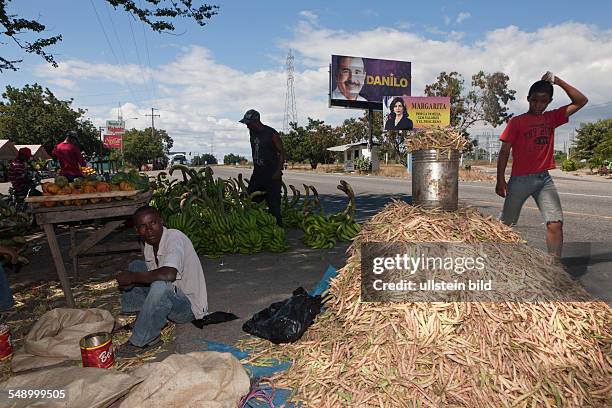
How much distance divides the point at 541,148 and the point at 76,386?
4.70 meters

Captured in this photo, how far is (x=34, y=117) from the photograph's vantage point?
1932 inches

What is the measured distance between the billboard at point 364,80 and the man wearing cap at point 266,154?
1254 inches

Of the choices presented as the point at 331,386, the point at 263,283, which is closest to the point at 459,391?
the point at 331,386

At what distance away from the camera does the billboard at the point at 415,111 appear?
34.8 meters

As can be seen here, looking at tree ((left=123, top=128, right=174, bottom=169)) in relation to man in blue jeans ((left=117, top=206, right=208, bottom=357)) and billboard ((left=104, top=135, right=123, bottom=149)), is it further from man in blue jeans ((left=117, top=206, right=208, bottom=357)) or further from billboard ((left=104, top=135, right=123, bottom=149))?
man in blue jeans ((left=117, top=206, right=208, bottom=357))

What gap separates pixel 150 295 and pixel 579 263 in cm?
549

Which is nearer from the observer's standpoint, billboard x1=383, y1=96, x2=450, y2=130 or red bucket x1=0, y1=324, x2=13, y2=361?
red bucket x1=0, y1=324, x2=13, y2=361

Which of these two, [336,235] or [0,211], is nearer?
[336,235]

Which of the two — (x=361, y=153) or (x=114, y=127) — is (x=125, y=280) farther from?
(x=114, y=127)

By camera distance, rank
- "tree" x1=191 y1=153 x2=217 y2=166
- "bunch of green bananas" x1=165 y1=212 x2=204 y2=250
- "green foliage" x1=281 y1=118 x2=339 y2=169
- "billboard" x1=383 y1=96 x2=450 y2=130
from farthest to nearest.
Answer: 1. "tree" x1=191 y1=153 x2=217 y2=166
2. "green foliage" x1=281 y1=118 x2=339 y2=169
3. "billboard" x1=383 y1=96 x2=450 y2=130
4. "bunch of green bananas" x1=165 y1=212 x2=204 y2=250

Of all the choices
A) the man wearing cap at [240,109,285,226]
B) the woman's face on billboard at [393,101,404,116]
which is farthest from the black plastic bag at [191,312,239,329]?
the woman's face on billboard at [393,101,404,116]

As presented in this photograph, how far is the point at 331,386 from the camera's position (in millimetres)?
2721

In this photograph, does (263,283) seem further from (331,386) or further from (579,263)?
(579,263)

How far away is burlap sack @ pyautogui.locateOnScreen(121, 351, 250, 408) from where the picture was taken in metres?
2.60
